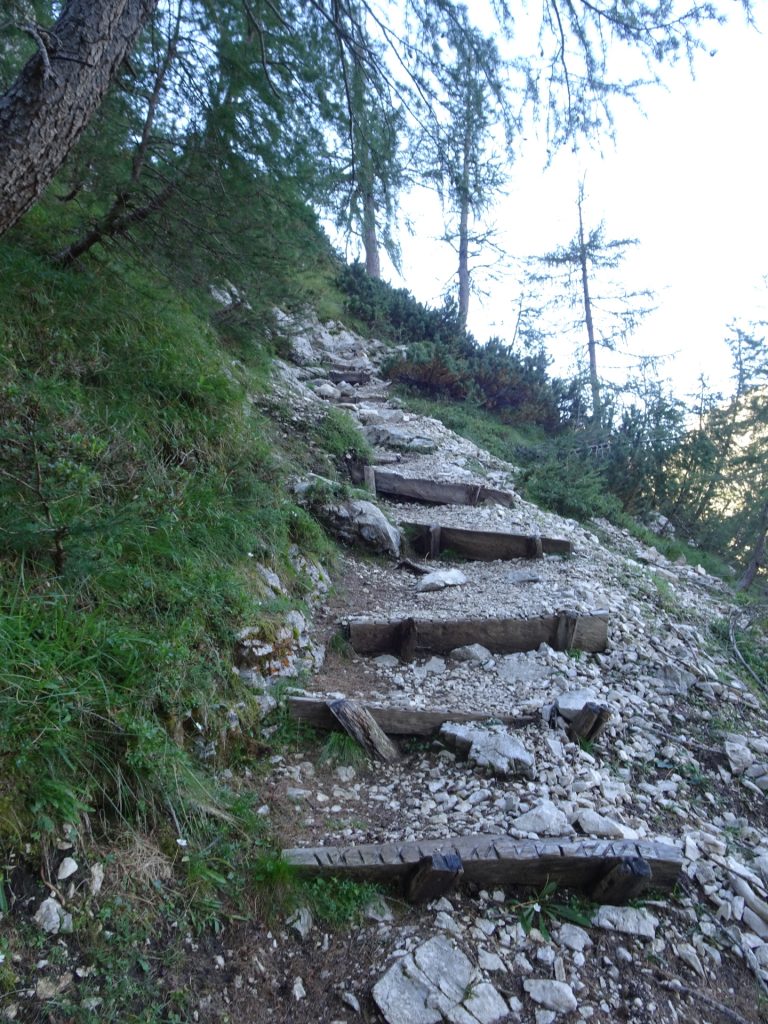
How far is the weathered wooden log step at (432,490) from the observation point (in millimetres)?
8281

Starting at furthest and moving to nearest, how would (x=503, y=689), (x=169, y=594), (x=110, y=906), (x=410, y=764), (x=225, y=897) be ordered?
(x=503, y=689) < (x=410, y=764) < (x=169, y=594) < (x=225, y=897) < (x=110, y=906)

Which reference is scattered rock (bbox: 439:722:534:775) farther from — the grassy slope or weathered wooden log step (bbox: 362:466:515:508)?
weathered wooden log step (bbox: 362:466:515:508)

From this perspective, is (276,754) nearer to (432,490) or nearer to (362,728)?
(362,728)

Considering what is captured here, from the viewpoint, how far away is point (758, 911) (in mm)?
2566

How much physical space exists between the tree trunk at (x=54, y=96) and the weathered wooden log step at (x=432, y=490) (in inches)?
217

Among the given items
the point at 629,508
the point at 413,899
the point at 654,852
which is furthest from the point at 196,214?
the point at 629,508

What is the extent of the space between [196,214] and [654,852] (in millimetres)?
4797

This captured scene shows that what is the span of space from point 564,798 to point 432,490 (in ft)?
18.6

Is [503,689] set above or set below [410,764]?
above

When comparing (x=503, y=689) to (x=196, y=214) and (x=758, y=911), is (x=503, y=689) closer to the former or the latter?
(x=758, y=911)

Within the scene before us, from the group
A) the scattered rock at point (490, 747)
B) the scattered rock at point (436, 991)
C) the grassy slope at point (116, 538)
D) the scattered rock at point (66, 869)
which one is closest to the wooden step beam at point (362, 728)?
the scattered rock at point (490, 747)

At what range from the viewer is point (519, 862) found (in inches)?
99.0

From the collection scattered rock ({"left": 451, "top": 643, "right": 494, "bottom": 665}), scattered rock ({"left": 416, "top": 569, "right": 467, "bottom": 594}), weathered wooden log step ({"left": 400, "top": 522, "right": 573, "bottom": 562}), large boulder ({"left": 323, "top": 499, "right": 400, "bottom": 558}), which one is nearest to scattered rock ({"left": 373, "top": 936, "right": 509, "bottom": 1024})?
scattered rock ({"left": 451, "top": 643, "right": 494, "bottom": 665})

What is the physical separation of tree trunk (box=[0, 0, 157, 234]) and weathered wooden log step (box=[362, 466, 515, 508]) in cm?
550
